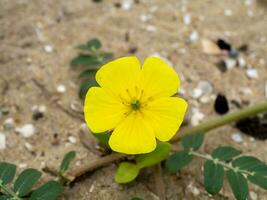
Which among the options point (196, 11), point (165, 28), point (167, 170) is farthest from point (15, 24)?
point (167, 170)

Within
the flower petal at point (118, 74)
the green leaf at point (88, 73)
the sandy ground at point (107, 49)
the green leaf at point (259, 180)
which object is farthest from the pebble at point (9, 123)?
the green leaf at point (259, 180)

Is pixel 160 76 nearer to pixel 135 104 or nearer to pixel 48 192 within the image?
pixel 135 104

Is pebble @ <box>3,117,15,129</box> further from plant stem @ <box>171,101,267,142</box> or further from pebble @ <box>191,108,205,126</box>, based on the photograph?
pebble @ <box>191,108,205,126</box>

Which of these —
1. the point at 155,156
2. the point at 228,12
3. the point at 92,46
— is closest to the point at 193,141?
the point at 155,156

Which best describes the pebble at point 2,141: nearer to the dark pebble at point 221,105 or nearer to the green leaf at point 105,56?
the green leaf at point 105,56

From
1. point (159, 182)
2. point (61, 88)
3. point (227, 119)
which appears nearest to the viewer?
point (159, 182)

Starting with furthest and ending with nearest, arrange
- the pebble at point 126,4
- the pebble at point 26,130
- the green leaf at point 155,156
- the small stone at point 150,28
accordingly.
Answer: the pebble at point 126,4 < the small stone at point 150,28 < the pebble at point 26,130 < the green leaf at point 155,156

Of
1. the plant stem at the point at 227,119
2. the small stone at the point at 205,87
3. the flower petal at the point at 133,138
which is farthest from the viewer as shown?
the small stone at the point at 205,87
